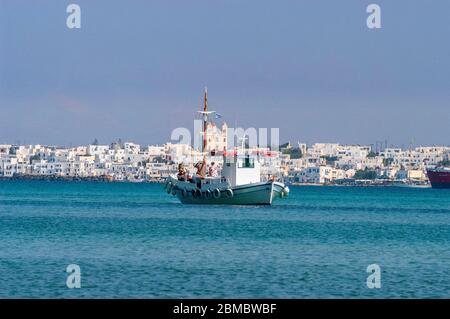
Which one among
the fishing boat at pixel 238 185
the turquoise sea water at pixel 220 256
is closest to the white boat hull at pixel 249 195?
the fishing boat at pixel 238 185

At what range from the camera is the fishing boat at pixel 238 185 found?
90375mm

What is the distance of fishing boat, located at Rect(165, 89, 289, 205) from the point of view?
297 feet

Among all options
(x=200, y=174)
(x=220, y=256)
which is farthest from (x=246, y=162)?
(x=220, y=256)

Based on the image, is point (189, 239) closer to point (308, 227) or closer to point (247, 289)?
point (308, 227)

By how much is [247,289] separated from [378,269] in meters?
7.14

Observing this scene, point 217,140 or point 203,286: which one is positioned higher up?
point 217,140

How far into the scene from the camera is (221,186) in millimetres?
91875

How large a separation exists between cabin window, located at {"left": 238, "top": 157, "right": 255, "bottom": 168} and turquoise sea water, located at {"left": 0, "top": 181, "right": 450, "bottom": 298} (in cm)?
652

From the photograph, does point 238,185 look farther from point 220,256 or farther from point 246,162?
point 220,256

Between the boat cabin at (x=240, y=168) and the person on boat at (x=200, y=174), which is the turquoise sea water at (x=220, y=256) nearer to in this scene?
the boat cabin at (x=240, y=168)

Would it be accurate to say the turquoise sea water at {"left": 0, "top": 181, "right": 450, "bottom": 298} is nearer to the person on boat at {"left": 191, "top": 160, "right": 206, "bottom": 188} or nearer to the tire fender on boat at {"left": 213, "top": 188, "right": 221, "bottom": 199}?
the tire fender on boat at {"left": 213, "top": 188, "right": 221, "bottom": 199}

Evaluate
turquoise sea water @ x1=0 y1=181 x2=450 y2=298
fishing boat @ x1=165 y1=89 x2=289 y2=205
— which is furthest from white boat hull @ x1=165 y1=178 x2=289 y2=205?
turquoise sea water @ x1=0 y1=181 x2=450 y2=298
